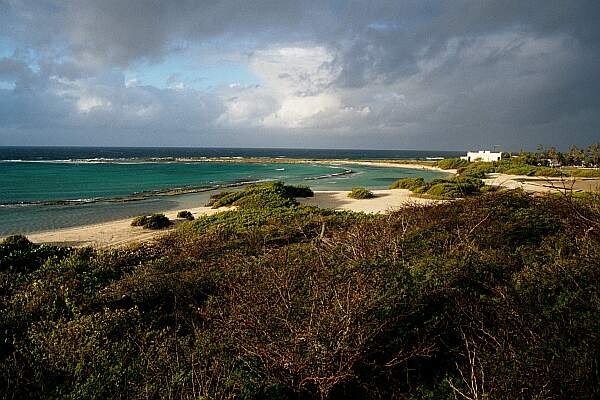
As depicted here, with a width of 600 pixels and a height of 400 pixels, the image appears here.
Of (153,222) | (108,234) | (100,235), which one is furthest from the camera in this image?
(153,222)

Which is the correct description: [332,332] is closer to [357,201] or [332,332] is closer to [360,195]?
[357,201]

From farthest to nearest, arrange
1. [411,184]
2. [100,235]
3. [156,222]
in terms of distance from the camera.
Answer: [411,184], [156,222], [100,235]

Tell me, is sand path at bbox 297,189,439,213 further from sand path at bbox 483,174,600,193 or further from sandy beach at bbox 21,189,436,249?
sand path at bbox 483,174,600,193

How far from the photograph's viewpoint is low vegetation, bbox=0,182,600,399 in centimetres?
381

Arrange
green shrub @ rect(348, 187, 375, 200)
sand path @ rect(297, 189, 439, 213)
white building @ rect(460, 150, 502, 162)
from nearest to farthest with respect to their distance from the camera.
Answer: sand path @ rect(297, 189, 439, 213) → green shrub @ rect(348, 187, 375, 200) → white building @ rect(460, 150, 502, 162)

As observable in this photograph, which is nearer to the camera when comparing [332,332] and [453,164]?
[332,332]

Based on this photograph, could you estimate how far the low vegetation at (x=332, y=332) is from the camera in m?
3.81

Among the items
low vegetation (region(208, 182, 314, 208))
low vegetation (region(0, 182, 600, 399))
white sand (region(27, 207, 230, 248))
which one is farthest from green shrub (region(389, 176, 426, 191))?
low vegetation (region(0, 182, 600, 399))

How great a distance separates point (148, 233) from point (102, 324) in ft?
45.6

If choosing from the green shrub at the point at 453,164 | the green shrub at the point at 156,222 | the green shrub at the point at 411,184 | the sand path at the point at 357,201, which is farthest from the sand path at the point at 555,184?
the green shrub at the point at 453,164

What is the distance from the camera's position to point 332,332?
394 cm

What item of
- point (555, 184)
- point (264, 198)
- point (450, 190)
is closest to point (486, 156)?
point (555, 184)

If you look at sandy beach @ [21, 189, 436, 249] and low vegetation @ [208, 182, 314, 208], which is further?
low vegetation @ [208, 182, 314, 208]

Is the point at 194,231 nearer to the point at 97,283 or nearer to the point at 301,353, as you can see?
the point at 97,283
